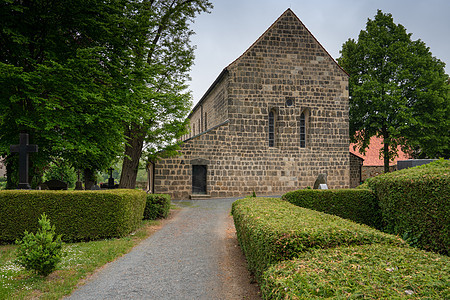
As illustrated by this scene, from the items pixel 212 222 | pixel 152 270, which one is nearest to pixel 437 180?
pixel 152 270

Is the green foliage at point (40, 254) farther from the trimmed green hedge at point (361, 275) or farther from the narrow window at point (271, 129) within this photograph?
the narrow window at point (271, 129)

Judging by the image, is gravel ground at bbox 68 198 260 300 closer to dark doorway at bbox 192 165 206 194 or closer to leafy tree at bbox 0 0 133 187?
leafy tree at bbox 0 0 133 187

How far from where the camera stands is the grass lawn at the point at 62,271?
500cm

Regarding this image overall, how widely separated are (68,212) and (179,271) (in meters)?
4.20

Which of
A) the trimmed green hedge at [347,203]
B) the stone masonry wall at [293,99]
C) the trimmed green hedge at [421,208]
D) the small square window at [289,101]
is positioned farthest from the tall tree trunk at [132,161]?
the trimmed green hedge at [421,208]

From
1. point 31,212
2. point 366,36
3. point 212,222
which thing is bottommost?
point 212,222

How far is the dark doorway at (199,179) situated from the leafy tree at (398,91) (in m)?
14.1

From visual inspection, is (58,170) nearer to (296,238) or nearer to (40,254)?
(40,254)

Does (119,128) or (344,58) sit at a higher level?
(344,58)

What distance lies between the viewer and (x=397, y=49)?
76.2 ft

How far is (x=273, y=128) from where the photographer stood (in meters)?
20.2

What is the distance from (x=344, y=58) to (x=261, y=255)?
85.3 ft

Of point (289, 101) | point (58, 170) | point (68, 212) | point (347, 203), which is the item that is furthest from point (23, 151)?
point (289, 101)

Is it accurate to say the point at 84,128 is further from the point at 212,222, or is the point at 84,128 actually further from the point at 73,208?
the point at 212,222
